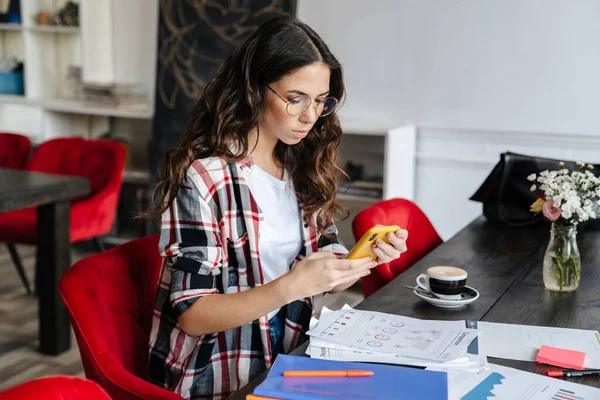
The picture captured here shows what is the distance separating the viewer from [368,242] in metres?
1.57

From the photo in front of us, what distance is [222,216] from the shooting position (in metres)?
1.65

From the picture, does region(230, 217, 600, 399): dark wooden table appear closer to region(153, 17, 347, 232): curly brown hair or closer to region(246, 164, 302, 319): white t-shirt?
region(246, 164, 302, 319): white t-shirt

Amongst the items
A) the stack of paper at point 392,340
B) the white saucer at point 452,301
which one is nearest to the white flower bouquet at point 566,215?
the white saucer at point 452,301

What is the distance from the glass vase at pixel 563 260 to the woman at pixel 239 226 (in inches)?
20.3

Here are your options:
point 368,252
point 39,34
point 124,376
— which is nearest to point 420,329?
point 368,252

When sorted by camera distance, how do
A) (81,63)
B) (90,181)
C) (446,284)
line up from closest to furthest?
(446,284) < (90,181) < (81,63)

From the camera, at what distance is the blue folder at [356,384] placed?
1.23 meters

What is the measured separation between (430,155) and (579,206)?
7.95 ft

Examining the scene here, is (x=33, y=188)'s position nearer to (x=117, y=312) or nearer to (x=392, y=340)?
(x=117, y=312)

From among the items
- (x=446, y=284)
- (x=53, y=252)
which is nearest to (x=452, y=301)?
A: (x=446, y=284)

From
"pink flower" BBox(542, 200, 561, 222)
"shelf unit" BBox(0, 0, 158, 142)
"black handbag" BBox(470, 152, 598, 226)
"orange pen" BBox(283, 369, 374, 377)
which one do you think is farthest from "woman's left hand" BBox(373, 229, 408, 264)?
"shelf unit" BBox(0, 0, 158, 142)

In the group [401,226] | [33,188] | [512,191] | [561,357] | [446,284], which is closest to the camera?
[561,357]

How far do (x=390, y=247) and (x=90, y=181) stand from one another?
2.75 m

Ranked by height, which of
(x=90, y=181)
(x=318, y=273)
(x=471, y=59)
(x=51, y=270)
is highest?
(x=471, y=59)
